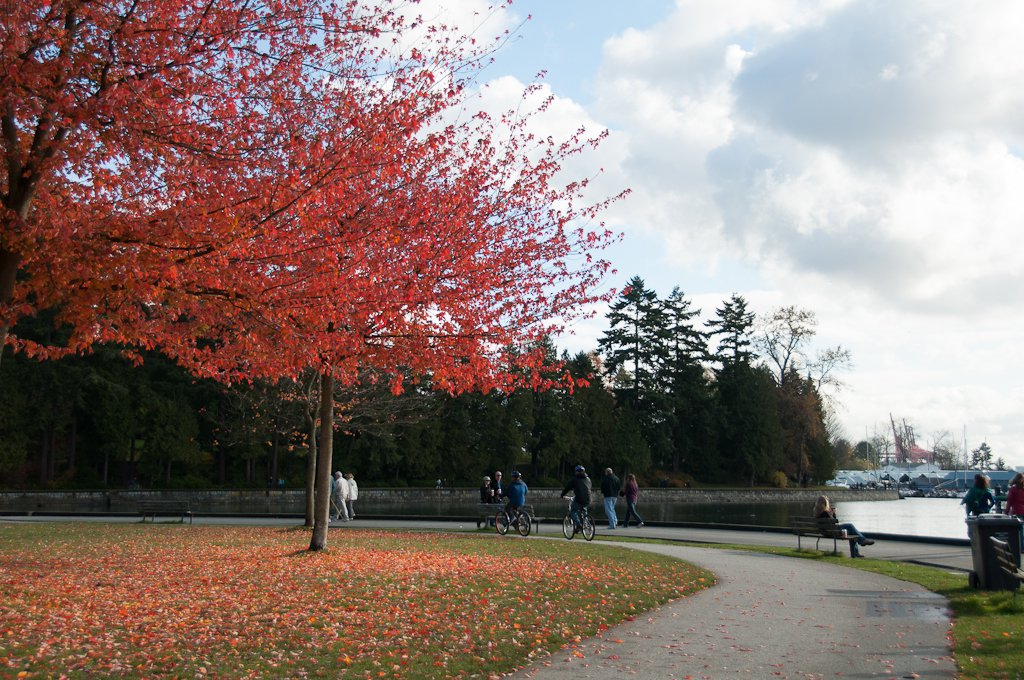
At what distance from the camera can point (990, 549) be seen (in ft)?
37.7

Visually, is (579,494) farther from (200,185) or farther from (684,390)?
(684,390)

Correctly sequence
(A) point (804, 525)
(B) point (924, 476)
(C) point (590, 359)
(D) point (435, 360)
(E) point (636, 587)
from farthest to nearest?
1. (B) point (924, 476)
2. (C) point (590, 359)
3. (A) point (804, 525)
4. (D) point (435, 360)
5. (E) point (636, 587)

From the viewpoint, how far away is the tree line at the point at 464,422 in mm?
51344

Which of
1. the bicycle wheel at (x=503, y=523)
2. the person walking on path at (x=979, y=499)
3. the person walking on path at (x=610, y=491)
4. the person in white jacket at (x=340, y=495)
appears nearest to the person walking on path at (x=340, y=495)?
the person in white jacket at (x=340, y=495)

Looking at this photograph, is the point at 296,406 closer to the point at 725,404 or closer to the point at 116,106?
the point at 116,106

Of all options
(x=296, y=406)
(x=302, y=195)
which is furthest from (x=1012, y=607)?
(x=296, y=406)

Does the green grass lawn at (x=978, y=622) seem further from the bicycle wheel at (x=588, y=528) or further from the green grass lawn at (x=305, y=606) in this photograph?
the bicycle wheel at (x=588, y=528)

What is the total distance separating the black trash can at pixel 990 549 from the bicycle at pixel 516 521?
12266 mm

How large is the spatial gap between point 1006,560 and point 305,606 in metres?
→ 8.83

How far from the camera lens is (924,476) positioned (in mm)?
132000

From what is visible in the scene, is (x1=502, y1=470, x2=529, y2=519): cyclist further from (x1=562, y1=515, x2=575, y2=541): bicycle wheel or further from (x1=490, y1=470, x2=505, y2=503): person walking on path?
(x1=490, y1=470, x2=505, y2=503): person walking on path

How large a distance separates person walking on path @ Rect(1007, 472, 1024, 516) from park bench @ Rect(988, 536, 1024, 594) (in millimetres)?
3876

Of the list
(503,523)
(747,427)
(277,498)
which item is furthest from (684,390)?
(503,523)

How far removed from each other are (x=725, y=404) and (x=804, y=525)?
2451 inches
